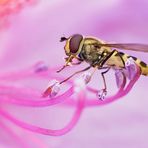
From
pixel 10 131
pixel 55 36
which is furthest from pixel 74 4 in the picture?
pixel 10 131

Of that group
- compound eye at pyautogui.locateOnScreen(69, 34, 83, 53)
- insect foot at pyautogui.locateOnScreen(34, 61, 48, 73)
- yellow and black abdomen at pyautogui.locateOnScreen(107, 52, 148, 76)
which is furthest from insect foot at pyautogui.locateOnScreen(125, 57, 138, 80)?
insect foot at pyautogui.locateOnScreen(34, 61, 48, 73)

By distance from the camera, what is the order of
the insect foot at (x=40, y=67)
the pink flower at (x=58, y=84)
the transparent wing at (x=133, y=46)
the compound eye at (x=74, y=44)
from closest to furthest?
the transparent wing at (x=133, y=46) → the compound eye at (x=74, y=44) → the pink flower at (x=58, y=84) → the insect foot at (x=40, y=67)

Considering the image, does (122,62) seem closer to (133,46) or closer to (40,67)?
(133,46)

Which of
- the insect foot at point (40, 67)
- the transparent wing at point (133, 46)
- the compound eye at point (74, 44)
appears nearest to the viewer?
the transparent wing at point (133, 46)

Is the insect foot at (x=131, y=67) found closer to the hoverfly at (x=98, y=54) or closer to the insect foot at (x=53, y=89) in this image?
the hoverfly at (x=98, y=54)

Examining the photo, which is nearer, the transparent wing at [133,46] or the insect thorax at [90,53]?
the transparent wing at [133,46]

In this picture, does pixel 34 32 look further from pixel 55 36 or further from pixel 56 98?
pixel 56 98

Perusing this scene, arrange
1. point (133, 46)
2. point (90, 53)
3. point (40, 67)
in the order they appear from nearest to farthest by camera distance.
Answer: point (133, 46)
point (90, 53)
point (40, 67)

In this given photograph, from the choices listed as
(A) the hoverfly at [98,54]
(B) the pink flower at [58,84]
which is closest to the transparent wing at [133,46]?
(A) the hoverfly at [98,54]

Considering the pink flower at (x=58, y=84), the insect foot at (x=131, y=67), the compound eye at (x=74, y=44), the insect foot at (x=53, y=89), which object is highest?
the pink flower at (x=58, y=84)

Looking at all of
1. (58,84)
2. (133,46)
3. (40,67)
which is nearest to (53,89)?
(58,84)
